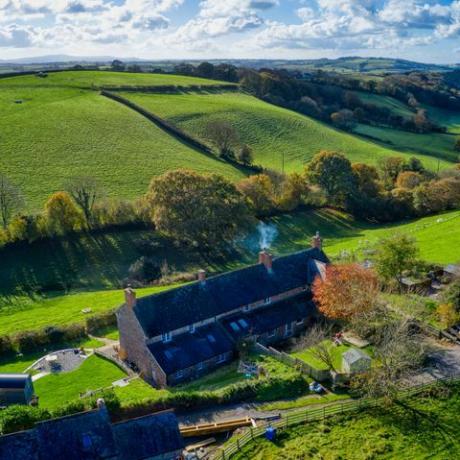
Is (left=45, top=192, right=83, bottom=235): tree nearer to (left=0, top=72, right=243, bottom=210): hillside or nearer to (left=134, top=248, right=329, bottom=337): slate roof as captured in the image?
(left=0, top=72, right=243, bottom=210): hillside

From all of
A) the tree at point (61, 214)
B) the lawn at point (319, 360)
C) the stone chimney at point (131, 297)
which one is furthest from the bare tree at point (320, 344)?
the tree at point (61, 214)

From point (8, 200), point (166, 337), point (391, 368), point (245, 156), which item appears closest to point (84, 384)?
point (166, 337)

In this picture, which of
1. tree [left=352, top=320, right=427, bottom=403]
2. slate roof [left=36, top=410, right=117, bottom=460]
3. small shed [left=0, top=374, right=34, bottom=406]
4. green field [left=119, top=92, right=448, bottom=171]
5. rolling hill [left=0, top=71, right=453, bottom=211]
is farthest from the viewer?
green field [left=119, top=92, right=448, bottom=171]

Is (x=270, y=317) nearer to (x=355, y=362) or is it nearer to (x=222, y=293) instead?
(x=222, y=293)

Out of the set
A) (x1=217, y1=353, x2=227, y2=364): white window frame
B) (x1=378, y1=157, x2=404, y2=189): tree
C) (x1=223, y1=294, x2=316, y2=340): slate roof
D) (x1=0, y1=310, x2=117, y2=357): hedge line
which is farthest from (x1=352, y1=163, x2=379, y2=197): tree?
(x1=217, y1=353, x2=227, y2=364): white window frame

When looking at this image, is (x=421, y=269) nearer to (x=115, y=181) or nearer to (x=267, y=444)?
(x=267, y=444)

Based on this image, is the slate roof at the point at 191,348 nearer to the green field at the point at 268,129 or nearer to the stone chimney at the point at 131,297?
the stone chimney at the point at 131,297

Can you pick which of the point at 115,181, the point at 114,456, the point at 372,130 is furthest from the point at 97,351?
the point at 372,130
